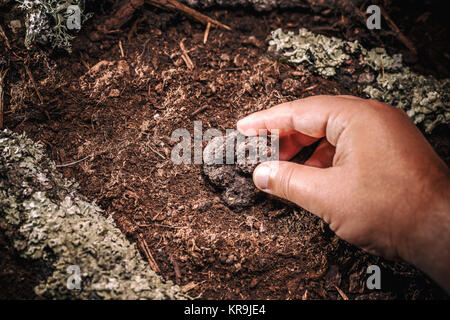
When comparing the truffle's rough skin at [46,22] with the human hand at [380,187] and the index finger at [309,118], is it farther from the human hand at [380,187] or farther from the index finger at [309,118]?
the human hand at [380,187]

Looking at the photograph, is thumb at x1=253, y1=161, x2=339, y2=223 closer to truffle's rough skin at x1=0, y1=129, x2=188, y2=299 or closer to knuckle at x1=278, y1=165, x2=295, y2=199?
knuckle at x1=278, y1=165, x2=295, y2=199

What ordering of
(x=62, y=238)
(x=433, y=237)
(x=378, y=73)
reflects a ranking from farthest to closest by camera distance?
(x=378, y=73), (x=62, y=238), (x=433, y=237)

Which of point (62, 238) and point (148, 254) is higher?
point (62, 238)

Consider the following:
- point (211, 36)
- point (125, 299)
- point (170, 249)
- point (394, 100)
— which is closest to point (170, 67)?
point (211, 36)

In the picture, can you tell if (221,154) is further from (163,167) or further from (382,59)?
(382,59)

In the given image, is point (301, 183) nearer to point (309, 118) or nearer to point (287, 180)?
point (287, 180)

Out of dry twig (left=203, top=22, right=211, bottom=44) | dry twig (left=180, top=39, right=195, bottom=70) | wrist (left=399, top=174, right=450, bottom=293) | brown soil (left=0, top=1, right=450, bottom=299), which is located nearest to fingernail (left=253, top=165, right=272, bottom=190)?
brown soil (left=0, top=1, right=450, bottom=299)

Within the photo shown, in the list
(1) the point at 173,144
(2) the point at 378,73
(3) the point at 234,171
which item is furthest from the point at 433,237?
(1) the point at 173,144
